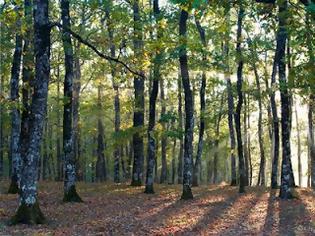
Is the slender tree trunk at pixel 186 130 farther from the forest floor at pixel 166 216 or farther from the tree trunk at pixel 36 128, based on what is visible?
the tree trunk at pixel 36 128

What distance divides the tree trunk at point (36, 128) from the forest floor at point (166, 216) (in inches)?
21.8

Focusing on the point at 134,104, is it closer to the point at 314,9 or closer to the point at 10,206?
the point at 10,206

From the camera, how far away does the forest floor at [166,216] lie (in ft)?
→ 48.5

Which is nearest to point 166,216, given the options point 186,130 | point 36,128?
point 36,128

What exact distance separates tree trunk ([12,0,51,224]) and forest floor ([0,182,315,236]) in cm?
55

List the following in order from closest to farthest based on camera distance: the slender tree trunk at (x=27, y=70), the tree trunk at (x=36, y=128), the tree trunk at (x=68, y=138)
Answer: the tree trunk at (x=36, y=128) → the tree trunk at (x=68, y=138) → the slender tree trunk at (x=27, y=70)

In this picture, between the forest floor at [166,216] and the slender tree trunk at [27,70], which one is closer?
the forest floor at [166,216]

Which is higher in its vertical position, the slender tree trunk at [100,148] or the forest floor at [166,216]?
the slender tree trunk at [100,148]

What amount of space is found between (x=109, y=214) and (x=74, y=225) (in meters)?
2.86

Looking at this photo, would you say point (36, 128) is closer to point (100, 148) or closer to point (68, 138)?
point (68, 138)

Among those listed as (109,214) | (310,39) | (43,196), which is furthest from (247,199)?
(310,39)

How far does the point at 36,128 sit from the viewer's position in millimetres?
15375

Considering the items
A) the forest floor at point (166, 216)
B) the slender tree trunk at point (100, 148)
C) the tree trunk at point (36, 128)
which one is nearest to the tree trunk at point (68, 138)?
the forest floor at point (166, 216)

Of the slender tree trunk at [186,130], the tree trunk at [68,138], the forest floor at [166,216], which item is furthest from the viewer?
the slender tree trunk at [186,130]
